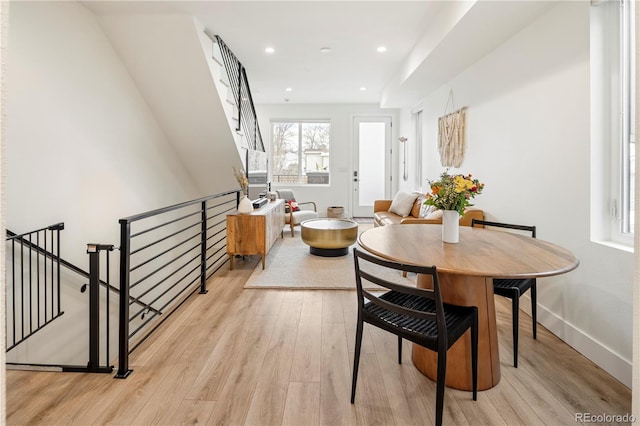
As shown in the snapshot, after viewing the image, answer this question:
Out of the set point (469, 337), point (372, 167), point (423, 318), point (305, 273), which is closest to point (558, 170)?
point (469, 337)

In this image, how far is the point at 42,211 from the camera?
2896 mm

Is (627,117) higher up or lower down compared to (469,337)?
higher up

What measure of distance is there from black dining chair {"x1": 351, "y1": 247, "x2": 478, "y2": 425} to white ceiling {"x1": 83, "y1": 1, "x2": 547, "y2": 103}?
222 cm

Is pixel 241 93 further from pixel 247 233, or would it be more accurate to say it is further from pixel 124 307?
pixel 124 307

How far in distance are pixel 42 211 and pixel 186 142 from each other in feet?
7.25

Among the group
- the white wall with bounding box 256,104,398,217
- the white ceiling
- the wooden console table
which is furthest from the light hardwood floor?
the white wall with bounding box 256,104,398,217

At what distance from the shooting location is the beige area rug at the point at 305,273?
11.6ft

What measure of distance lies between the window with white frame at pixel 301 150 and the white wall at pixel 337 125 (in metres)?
0.14

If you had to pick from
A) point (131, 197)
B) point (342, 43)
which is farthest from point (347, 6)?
point (131, 197)

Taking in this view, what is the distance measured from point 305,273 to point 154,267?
2.07 m

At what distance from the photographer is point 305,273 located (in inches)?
154

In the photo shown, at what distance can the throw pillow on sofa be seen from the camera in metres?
5.41

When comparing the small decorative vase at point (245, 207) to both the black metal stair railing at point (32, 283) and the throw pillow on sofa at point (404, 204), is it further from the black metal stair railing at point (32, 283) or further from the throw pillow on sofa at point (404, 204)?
the throw pillow on sofa at point (404, 204)

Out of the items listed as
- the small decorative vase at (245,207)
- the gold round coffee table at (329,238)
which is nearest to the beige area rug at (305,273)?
the gold round coffee table at (329,238)
